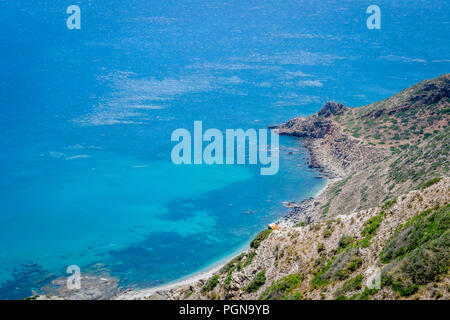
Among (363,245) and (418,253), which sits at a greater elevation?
(363,245)

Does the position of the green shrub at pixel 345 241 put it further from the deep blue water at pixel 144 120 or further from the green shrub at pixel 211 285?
the deep blue water at pixel 144 120

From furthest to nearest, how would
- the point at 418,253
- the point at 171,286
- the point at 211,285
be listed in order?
the point at 171,286 < the point at 211,285 < the point at 418,253

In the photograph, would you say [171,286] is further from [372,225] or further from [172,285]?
[372,225]

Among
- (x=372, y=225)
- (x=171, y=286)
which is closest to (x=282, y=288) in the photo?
(x=372, y=225)

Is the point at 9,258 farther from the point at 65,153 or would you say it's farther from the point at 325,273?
the point at 325,273

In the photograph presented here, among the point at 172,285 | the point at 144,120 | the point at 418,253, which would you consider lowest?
the point at 172,285

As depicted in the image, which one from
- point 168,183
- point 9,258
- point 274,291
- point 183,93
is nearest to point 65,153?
point 168,183

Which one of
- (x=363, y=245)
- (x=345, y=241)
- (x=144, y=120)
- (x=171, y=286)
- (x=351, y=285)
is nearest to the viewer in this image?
(x=351, y=285)

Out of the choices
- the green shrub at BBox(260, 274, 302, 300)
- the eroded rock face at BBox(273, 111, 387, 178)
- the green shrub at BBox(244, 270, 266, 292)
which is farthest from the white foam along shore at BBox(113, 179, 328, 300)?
the eroded rock face at BBox(273, 111, 387, 178)

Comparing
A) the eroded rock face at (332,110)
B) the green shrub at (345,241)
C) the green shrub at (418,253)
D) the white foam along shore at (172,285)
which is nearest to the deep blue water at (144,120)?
the white foam along shore at (172,285)
